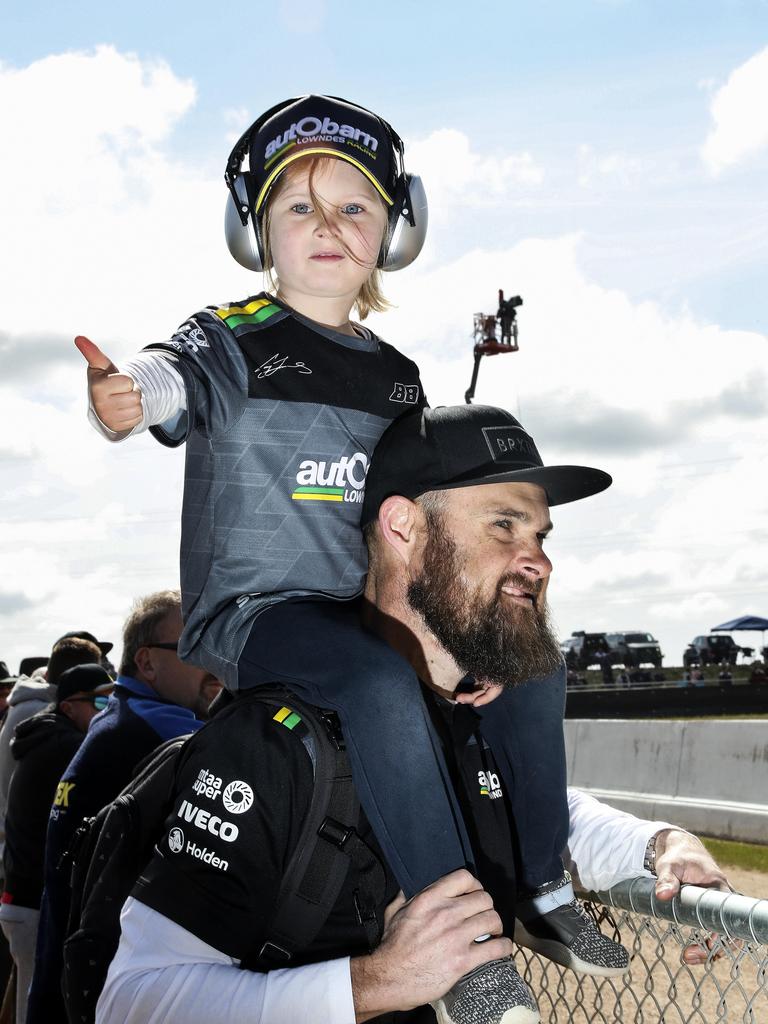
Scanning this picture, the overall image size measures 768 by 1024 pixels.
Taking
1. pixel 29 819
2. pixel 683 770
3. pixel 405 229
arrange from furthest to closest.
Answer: pixel 683 770
pixel 29 819
pixel 405 229

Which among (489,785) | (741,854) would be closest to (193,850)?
(489,785)

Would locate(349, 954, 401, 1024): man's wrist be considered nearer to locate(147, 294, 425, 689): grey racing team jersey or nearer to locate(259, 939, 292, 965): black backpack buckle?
locate(259, 939, 292, 965): black backpack buckle

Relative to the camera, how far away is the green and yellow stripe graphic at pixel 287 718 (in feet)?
8.57

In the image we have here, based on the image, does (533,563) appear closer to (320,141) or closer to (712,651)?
(320,141)

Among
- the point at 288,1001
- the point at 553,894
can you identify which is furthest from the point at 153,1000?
the point at 553,894

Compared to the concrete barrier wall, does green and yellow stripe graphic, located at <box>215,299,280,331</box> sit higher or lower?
higher

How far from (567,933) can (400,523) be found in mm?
1158

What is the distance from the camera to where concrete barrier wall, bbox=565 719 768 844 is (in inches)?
443

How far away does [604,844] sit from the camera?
3.21 m

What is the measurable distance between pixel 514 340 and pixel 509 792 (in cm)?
4768

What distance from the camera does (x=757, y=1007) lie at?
22.9 feet

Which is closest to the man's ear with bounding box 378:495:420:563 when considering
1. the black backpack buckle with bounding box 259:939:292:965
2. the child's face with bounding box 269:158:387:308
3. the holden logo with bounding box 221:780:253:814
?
the child's face with bounding box 269:158:387:308

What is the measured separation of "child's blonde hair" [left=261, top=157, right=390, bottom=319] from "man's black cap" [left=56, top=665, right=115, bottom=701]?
11.2ft
